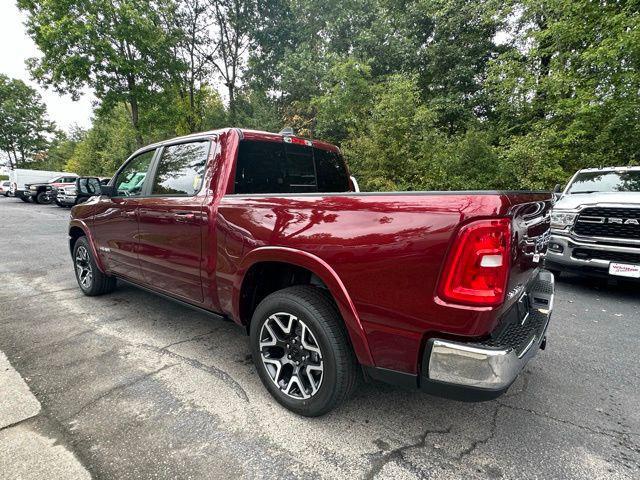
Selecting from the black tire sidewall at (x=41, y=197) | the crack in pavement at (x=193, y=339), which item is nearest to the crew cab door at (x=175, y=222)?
the crack in pavement at (x=193, y=339)

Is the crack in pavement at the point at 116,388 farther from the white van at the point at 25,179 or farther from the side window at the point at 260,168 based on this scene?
the white van at the point at 25,179

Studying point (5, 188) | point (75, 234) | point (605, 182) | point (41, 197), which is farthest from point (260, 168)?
point (5, 188)

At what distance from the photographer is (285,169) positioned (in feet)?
9.66

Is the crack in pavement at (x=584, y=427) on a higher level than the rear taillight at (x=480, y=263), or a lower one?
lower

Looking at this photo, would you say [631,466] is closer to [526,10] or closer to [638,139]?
[638,139]

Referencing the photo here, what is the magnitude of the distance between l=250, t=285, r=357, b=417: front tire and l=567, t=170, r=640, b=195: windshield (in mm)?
5530

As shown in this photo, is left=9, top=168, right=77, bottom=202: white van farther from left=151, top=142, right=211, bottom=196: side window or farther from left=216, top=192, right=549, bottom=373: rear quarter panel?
left=216, top=192, right=549, bottom=373: rear quarter panel

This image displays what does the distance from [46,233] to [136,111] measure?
39.0 feet

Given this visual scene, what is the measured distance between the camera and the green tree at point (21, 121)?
36.8 meters

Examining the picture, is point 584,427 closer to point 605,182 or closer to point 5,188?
point 605,182

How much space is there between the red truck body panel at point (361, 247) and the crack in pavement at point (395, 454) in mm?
510

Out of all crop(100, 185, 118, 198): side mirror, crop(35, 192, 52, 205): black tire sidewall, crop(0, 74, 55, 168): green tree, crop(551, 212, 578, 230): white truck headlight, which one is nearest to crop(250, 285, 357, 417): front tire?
crop(100, 185, 118, 198): side mirror

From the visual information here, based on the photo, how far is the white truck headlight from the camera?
467 cm

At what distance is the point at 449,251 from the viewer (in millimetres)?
1480
